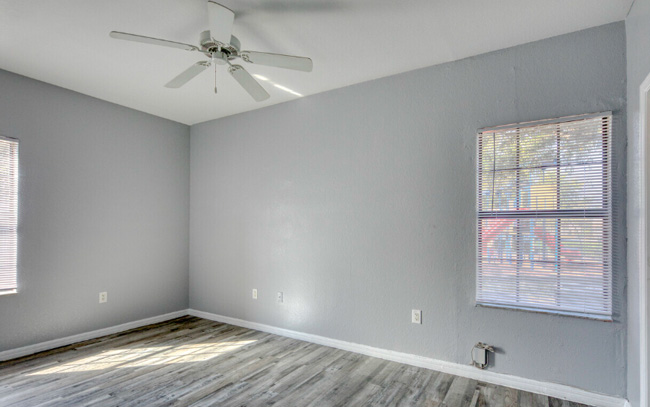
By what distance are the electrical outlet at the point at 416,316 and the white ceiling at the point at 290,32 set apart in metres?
2.11

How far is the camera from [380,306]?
3.24 m

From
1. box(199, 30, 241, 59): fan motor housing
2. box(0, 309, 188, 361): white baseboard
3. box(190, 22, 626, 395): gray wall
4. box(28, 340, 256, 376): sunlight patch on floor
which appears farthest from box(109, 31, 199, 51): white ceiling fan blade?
box(0, 309, 188, 361): white baseboard

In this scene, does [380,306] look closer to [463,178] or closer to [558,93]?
[463,178]

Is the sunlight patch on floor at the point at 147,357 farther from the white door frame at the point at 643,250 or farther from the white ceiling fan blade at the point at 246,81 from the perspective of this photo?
the white door frame at the point at 643,250

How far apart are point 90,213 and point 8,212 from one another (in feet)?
2.24

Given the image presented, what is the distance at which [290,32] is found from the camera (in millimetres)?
2500

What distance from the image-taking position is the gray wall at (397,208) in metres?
2.47

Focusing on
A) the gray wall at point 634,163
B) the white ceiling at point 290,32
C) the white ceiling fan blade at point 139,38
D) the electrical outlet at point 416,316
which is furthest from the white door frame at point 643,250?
the white ceiling fan blade at point 139,38

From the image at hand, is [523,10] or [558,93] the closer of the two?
[523,10]

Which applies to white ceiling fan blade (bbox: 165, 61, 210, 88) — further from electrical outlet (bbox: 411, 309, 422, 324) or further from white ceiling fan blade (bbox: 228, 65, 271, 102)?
electrical outlet (bbox: 411, 309, 422, 324)

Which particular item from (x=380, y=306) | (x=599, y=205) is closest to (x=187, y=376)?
(x=380, y=306)

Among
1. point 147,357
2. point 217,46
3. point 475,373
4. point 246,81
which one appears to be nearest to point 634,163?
point 475,373

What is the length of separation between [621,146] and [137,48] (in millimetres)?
3489

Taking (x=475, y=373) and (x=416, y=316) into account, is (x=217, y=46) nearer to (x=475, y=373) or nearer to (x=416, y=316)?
(x=416, y=316)
